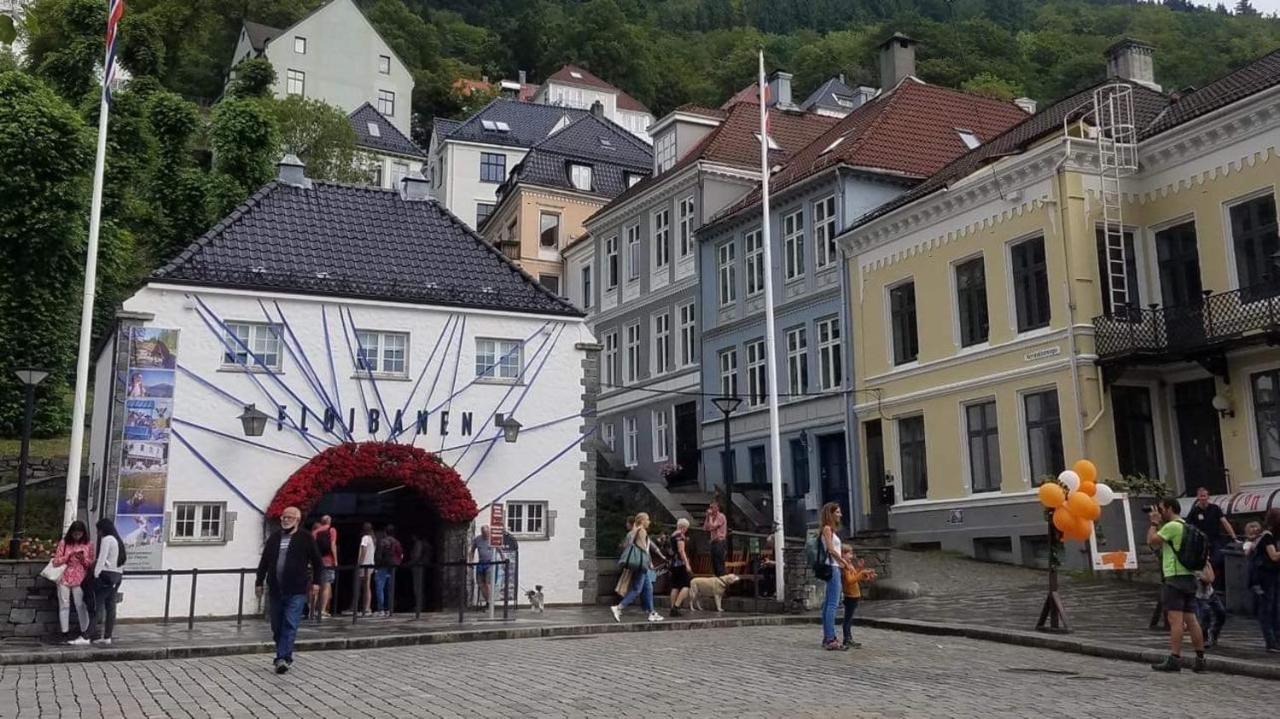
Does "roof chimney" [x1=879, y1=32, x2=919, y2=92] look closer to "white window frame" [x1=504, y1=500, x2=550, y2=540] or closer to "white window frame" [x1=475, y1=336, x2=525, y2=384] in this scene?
"white window frame" [x1=475, y1=336, x2=525, y2=384]

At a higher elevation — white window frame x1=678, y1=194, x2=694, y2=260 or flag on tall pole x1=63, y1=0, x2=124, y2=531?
white window frame x1=678, y1=194, x2=694, y2=260

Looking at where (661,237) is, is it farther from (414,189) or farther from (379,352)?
(379,352)

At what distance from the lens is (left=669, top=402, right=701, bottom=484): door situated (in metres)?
35.4

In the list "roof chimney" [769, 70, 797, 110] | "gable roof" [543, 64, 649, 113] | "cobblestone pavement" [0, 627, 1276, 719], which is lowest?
"cobblestone pavement" [0, 627, 1276, 719]

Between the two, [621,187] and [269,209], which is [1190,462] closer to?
[269,209]

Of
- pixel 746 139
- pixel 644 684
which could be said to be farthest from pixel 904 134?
pixel 644 684

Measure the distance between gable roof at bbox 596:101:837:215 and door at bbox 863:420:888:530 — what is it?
10.7 m

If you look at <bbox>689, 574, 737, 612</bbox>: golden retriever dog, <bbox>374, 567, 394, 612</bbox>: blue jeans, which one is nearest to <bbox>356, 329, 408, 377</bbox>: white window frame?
<bbox>374, 567, 394, 612</bbox>: blue jeans

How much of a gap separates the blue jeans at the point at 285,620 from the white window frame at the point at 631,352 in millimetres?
27936

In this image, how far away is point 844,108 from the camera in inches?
2606

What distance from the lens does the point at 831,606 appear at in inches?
543

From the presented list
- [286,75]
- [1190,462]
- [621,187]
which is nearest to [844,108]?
[621,187]

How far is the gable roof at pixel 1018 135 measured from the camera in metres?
26.6

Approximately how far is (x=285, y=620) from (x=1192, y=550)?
9.25 meters
